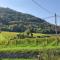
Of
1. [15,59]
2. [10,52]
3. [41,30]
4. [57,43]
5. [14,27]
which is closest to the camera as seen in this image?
[15,59]

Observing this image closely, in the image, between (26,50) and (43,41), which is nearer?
(26,50)

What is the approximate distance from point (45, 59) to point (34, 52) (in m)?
5.61

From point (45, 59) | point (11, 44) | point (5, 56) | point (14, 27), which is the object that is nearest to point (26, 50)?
point (5, 56)

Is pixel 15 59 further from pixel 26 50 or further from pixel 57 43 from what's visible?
pixel 57 43

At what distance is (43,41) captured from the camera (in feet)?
69.7

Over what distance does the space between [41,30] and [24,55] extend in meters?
36.1

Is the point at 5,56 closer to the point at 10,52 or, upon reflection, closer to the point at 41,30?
the point at 10,52

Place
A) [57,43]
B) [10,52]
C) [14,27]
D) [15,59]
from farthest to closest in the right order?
1. [14,27]
2. [57,43]
3. [10,52]
4. [15,59]

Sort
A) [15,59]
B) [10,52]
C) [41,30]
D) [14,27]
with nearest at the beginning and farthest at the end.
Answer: [15,59], [10,52], [41,30], [14,27]

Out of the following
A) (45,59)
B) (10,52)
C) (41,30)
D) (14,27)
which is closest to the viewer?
(45,59)

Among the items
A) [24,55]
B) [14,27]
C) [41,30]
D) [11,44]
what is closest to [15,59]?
[24,55]

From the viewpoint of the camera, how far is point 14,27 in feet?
195

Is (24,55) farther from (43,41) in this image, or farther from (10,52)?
(43,41)

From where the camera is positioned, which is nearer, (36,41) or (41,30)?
(36,41)
